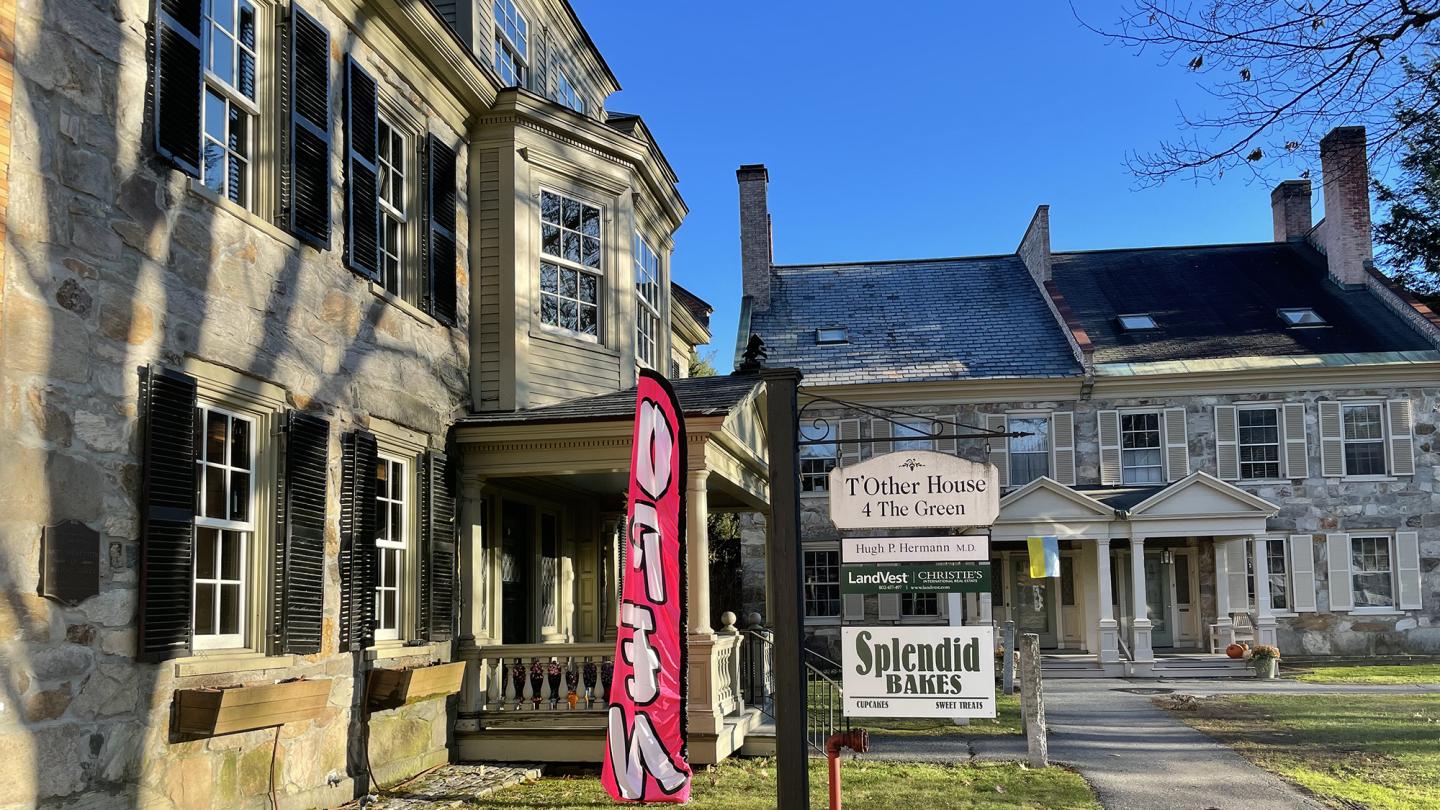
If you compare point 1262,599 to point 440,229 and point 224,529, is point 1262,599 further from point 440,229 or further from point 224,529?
point 224,529

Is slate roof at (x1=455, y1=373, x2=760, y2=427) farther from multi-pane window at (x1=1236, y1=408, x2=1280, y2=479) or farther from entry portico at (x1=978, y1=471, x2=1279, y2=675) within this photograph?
multi-pane window at (x1=1236, y1=408, x2=1280, y2=479)

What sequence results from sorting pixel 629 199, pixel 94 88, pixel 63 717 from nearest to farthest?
pixel 63 717, pixel 94 88, pixel 629 199

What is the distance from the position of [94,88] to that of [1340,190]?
84.4ft

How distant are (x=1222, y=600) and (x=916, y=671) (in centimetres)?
1923

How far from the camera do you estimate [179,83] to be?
23.1ft

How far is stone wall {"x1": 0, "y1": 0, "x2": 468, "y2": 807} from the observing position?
19.0 feet

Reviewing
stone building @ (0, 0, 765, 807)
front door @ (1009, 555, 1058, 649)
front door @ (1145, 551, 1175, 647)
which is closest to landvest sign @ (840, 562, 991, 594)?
stone building @ (0, 0, 765, 807)

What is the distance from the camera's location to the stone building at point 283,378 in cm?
602

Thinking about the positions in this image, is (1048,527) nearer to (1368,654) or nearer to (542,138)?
(1368,654)

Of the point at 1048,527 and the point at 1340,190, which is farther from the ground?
the point at 1340,190

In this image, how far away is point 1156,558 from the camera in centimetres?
2517

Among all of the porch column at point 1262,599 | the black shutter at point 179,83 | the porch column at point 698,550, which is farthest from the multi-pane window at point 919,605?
the black shutter at point 179,83

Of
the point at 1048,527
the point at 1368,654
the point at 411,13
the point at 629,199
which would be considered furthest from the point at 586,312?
the point at 1368,654

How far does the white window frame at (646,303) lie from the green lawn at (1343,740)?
25.3 ft
